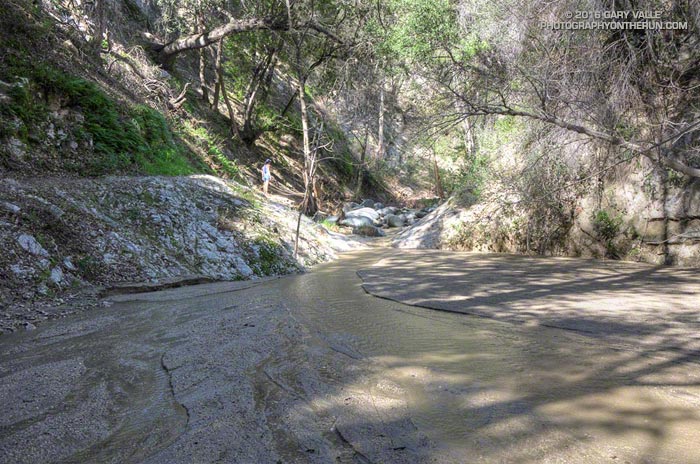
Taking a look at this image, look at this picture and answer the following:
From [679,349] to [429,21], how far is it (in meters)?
8.42

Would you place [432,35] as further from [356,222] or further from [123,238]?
[356,222]

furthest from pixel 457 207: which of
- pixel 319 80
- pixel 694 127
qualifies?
pixel 319 80

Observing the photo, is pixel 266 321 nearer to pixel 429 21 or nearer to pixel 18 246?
pixel 18 246

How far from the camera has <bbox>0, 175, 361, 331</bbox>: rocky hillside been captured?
15.5ft

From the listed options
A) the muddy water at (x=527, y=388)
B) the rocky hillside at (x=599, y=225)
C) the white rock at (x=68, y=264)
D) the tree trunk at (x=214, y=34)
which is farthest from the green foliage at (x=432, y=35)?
the white rock at (x=68, y=264)

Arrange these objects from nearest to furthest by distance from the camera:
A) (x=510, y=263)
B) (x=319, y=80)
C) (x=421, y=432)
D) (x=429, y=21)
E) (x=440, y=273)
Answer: (x=421, y=432)
(x=440, y=273)
(x=510, y=263)
(x=429, y=21)
(x=319, y=80)

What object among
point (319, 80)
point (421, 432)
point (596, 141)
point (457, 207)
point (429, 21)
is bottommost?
point (421, 432)

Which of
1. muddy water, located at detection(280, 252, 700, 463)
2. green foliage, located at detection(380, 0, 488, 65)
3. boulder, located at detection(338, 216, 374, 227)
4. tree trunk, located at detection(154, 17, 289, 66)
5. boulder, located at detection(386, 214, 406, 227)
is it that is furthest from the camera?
boulder, located at detection(386, 214, 406, 227)

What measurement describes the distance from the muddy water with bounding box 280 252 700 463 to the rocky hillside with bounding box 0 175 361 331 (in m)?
2.95

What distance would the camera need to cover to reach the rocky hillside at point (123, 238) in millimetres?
4730

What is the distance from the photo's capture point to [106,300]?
4.93m

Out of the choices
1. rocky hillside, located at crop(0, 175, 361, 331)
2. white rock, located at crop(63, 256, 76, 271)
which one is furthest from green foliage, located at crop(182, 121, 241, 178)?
white rock, located at crop(63, 256, 76, 271)

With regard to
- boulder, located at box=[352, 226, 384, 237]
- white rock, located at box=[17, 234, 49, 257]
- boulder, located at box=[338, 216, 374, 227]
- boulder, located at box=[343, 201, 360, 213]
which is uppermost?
boulder, located at box=[343, 201, 360, 213]

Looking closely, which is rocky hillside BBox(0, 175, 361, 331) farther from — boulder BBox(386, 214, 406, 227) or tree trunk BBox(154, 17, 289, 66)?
boulder BBox(386, 214, 406, 227)
